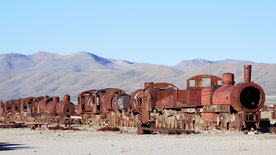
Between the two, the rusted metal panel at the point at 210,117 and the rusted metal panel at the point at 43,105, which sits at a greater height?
the rusted metal panel at the point at 43,105

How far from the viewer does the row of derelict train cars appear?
22641 millimetres

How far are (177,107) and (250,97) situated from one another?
5172 millimetres

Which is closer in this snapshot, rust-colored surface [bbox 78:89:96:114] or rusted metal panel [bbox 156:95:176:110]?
rusted metal panel [bbox 156:95:176:110]

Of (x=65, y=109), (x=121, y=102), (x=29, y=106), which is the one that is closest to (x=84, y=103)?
(x=65, y=109)

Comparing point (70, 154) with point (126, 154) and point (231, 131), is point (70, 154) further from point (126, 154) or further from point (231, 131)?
point (231, 131)

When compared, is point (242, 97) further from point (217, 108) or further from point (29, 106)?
point (29, 106)

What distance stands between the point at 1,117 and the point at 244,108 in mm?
45625

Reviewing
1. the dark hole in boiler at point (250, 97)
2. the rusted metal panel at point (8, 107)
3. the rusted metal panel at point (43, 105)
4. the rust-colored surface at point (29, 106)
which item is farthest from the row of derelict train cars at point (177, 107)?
the rusted metal panel at point (8, 107)

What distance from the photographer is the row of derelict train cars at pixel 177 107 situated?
22641 mm

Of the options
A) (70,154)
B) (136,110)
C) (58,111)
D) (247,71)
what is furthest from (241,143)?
(58,111)

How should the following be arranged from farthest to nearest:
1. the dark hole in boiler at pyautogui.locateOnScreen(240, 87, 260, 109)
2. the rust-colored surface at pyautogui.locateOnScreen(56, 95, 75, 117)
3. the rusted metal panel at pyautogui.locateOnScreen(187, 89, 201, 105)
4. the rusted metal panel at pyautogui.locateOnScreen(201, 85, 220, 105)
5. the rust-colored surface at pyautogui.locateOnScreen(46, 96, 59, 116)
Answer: the rust-colored surface at pyautogui.locateOnScreen(46, 96, 59, 116) < the rust-colored surface at pyautogui.locateOnScreen(56, 95, 75, 117) < the rusted metal panel at pyautogui.locateOnScreen(187, 89, 201, 105) < the rusted metal panel at pyautogui.locateOnScreen(201, 85, 220, 105) < the dark hole in boiler at pyautogui.locateOnScreen(240, 87, 260, 109)

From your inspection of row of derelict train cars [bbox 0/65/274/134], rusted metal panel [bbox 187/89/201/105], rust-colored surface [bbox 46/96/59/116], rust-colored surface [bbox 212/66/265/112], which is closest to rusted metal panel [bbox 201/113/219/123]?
row of derelict train cars [bbox 0/65/274/134]

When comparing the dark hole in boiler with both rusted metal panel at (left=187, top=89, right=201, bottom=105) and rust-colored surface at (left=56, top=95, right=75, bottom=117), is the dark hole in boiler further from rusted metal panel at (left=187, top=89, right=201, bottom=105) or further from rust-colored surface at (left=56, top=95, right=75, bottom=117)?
rust-colored surface at (left=56, top=95, right=75, bottom=117)

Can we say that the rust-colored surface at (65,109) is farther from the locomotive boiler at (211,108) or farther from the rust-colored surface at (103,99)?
the locomotive boiler at (211,108)
